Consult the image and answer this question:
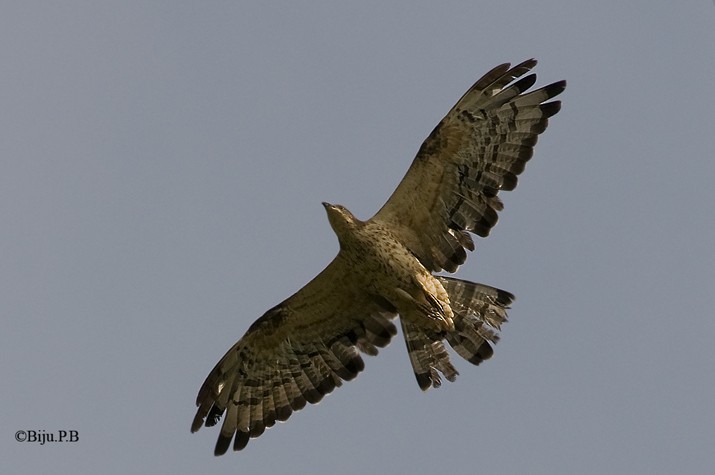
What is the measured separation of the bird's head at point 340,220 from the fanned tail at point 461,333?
4.43ft

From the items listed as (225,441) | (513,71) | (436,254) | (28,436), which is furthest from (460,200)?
(28,436)

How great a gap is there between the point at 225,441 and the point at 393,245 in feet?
11.6

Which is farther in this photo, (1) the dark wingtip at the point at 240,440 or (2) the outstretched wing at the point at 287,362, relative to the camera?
(1) the dark wingtip at the point at 240,440

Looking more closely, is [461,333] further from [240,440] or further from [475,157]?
[240,440]

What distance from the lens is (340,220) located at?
14938 mm

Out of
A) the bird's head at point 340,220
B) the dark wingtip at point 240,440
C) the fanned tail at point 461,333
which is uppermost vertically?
the bird's head at point 340,220

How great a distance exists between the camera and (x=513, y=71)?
1516cm

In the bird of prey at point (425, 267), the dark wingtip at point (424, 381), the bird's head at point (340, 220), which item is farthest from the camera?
the dark wingtip at point (424, 381)

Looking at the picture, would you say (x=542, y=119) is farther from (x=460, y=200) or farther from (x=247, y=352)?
(x=247, y=352)

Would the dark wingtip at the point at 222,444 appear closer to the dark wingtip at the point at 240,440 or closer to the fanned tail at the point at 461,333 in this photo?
the dark wingtip at the point at 240,440

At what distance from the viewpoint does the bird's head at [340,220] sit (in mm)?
14945

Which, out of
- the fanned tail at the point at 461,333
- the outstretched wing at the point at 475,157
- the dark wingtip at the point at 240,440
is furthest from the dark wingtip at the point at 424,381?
the dark wingtip at the point at 240,440

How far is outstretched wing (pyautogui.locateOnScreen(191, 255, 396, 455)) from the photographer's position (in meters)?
15.9

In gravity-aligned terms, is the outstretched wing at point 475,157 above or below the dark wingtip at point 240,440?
above
